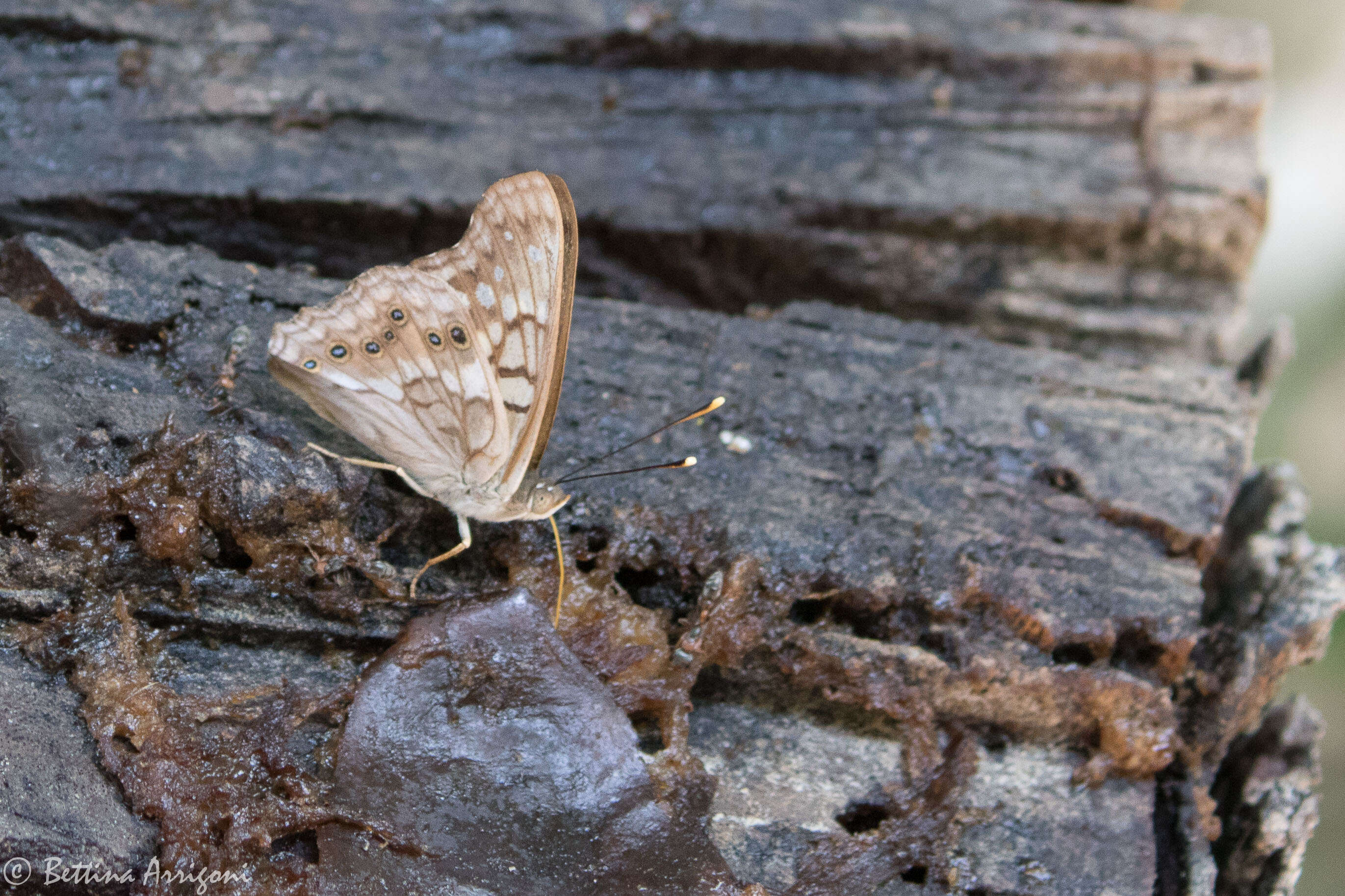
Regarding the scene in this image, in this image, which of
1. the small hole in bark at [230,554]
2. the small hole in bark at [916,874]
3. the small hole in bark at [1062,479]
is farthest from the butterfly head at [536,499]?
the small hole in bark at [1062,479]

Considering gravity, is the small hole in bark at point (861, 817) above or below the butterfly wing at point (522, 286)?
below

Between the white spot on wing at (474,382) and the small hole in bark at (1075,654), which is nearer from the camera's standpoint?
the white spot on wing at (474,382)

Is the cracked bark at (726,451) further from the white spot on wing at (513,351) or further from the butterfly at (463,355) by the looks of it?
the white spot on wing at (513,351)

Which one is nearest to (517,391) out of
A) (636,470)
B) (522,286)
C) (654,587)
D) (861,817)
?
(522,286)

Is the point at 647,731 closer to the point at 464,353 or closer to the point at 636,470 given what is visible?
the point at 636,470

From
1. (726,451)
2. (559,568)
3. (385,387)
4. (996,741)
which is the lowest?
(996,741)
